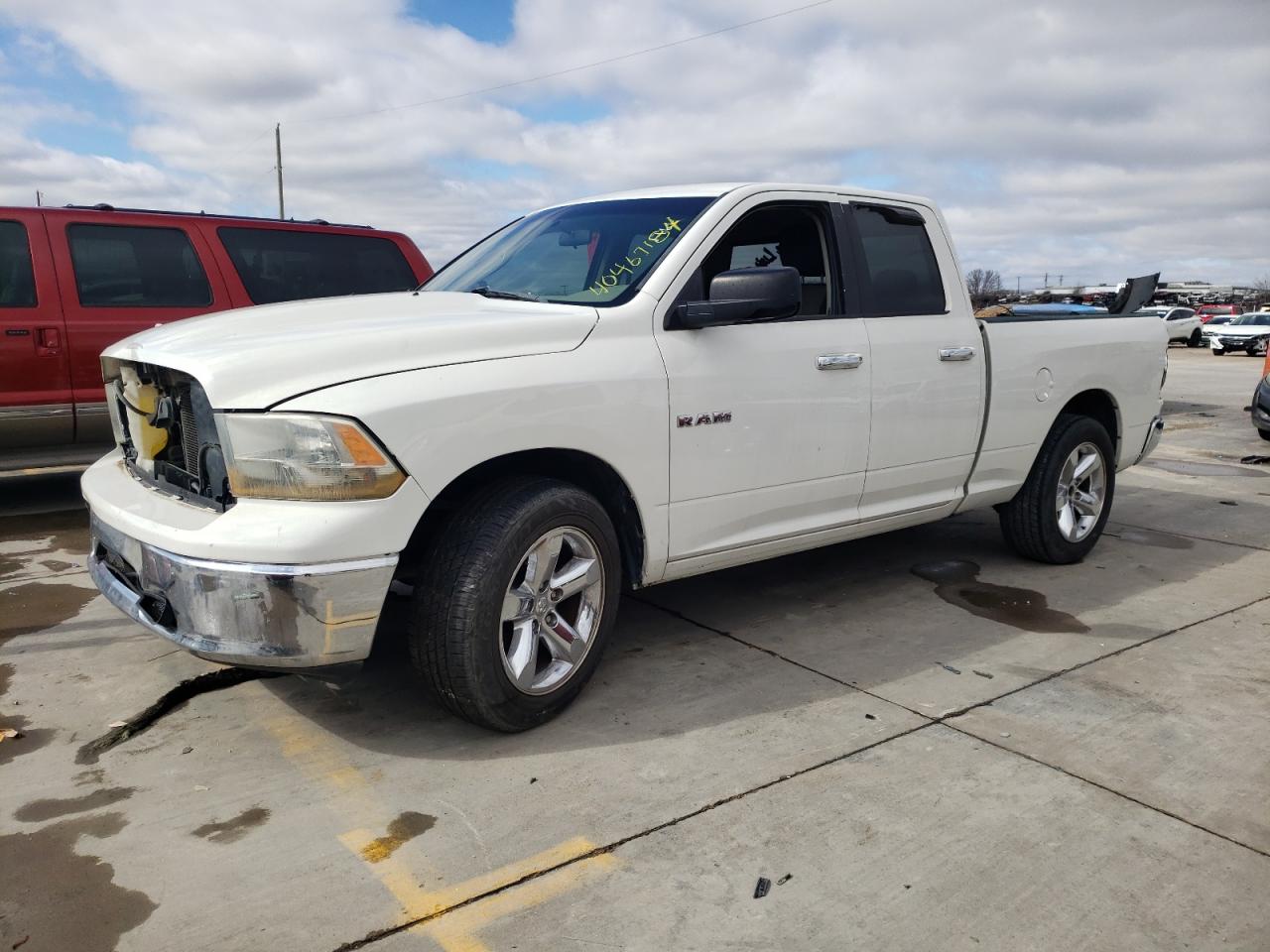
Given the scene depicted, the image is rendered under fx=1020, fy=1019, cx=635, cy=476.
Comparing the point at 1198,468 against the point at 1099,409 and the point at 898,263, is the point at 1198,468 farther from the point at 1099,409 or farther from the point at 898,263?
the point at 898,263

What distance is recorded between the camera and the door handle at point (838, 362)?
13.4ft

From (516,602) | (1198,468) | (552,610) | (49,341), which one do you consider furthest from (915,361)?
(1198,468)

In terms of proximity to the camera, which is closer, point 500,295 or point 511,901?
point 511,901

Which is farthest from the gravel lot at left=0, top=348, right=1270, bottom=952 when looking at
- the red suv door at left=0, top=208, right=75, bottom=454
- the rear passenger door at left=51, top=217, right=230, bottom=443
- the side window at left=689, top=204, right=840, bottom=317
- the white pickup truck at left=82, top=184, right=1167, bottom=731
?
the rear passenger door at left=51, top=217, right=230, bottom=443

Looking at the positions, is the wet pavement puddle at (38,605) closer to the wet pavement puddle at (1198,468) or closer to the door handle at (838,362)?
the door handle at (838,362)

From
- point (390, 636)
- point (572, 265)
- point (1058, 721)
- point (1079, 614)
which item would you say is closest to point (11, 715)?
point (390, 636)

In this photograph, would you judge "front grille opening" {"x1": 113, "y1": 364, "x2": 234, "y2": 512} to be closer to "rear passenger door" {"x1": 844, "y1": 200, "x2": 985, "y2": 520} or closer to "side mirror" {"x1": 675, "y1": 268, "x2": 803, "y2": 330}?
"side mirror" {"x1": 675, "y1": 268, "x2": 803, "y2": 330}

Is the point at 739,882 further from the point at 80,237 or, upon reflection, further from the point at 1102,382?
the point at 80,237

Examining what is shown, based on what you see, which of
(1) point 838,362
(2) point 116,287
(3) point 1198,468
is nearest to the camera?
(1) point 838,362

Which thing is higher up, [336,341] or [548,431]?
[336,341]

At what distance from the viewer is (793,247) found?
175 inches

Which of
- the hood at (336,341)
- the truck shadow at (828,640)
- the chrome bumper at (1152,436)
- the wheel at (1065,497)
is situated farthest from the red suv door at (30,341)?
the chrome bumper at (1152,436)

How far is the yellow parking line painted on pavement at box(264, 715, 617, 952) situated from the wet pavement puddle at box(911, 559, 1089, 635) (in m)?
2.72

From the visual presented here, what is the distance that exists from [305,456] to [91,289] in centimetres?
458
